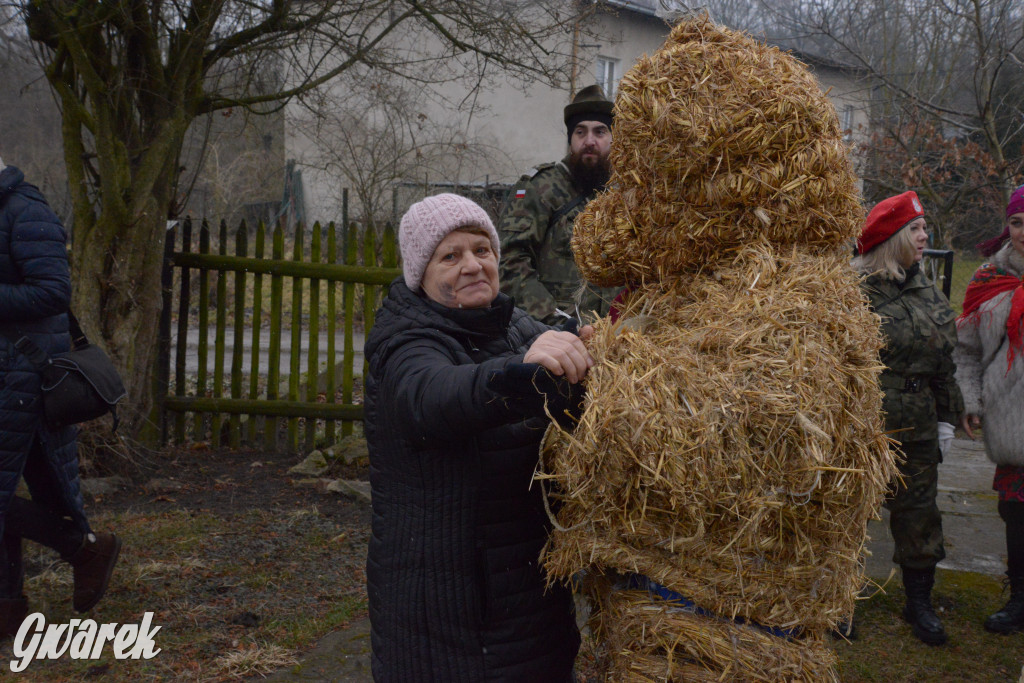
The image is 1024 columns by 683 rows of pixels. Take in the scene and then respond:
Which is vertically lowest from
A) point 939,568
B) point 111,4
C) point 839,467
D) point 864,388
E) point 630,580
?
point 939,568

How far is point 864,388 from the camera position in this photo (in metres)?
1.81

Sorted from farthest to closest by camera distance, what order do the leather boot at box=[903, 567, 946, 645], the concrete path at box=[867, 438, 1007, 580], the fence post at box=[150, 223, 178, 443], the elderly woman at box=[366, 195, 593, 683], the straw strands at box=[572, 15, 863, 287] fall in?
the fence post at box=[150, 223, 178, 443] < the concrete path at box=[867, 438, 1007, 580] < the leather boot at box=[903, 567, 946, 645] < the elderly woman at box=[366, 195, 593, 683] < the straw strands at box=[572, 15, 863, 287]

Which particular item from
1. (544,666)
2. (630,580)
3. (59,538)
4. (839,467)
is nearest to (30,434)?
(59,538)

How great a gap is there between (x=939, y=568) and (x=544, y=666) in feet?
12.7

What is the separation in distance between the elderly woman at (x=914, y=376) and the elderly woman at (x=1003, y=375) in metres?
0.21

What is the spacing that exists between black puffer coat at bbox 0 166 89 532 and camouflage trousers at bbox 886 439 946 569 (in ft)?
13.4

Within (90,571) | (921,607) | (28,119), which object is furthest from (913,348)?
(28,119)

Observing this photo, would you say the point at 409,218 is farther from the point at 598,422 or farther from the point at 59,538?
the point at 59,538

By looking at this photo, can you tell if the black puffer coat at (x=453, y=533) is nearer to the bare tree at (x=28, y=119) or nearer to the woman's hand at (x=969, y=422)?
the woman's hand at (x=969, y=422)

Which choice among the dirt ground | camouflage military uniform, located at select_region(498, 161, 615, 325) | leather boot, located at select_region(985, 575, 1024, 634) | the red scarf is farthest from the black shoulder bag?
leather boot, located at select_region(985, 575, 1024, 634)

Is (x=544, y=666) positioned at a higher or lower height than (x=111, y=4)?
lower

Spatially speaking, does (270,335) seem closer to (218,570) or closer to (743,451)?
(218,570)

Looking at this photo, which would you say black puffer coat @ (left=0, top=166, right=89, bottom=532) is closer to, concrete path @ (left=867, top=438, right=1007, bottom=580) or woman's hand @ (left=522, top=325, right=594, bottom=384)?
woman's hand @ (left=522, top=325, right=594, bottom=384)

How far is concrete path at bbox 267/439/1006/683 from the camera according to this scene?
3746 mm
